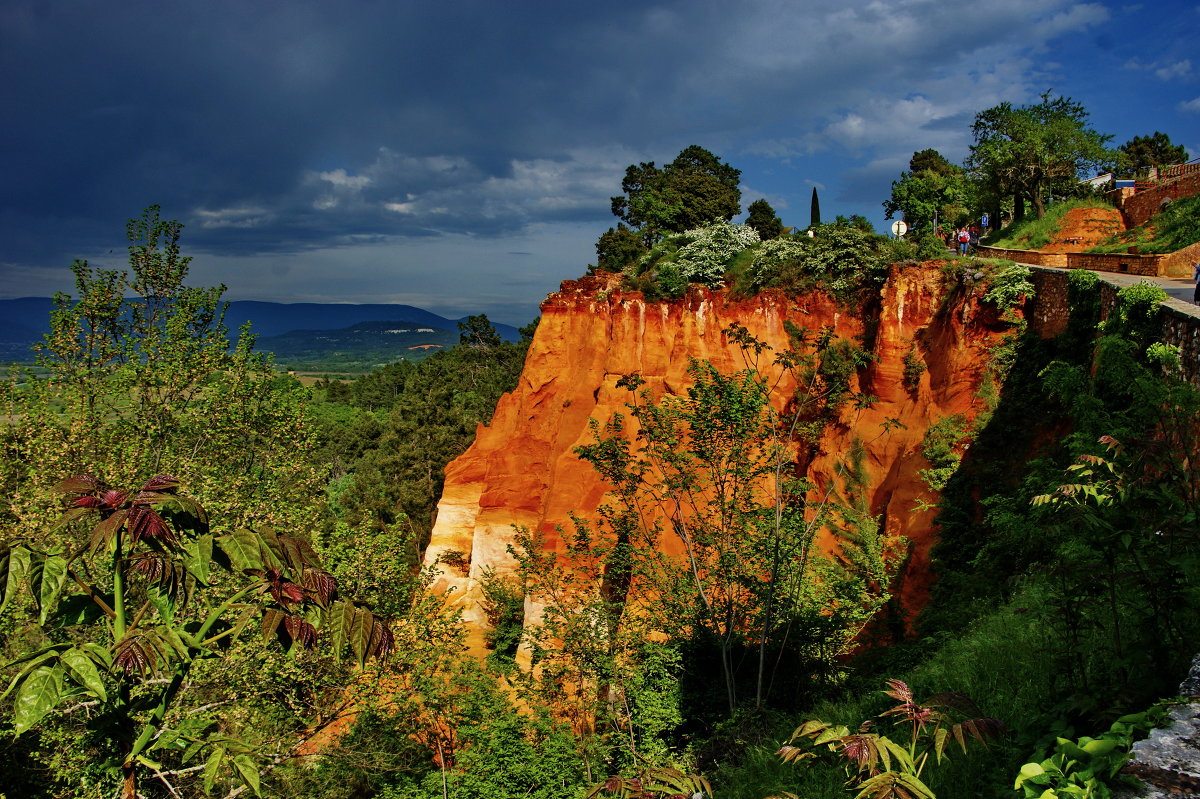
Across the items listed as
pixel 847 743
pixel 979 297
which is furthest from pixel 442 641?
pixel 979 297

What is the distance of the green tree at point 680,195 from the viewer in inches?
1469

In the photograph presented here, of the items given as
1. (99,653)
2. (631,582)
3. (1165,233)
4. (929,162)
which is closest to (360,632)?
(99,653)

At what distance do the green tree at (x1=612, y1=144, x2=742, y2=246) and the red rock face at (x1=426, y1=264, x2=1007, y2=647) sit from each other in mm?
12222

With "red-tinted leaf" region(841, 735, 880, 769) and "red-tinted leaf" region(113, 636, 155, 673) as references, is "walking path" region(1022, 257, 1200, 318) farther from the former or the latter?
"red-tinted leaf" region(113, 636, 155, 673)

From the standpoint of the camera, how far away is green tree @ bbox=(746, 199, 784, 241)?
36.1 metres

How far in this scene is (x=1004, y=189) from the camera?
30.3m

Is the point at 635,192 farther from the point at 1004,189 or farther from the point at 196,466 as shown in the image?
the point at 196,466

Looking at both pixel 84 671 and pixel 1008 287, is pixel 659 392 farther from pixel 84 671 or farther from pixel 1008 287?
pixel 84 671

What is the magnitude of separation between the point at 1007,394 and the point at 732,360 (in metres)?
8.68

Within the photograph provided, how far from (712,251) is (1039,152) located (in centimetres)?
1634

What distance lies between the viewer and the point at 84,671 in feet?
10.5

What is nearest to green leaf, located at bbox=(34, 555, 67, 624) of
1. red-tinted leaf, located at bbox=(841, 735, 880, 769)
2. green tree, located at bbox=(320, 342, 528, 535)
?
red-tinted leaf, located at bbox=(841, 735, 880, 769)

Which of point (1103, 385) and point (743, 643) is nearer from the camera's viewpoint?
point (1103, 385)

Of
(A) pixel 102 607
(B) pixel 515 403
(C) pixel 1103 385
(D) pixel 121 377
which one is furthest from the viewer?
(B) pixel 515 403
